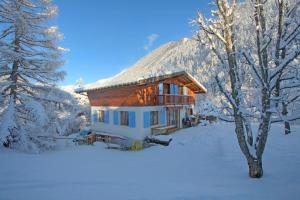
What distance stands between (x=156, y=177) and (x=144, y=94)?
1273 centimetres

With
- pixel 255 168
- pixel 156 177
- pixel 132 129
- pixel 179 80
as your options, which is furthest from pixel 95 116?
pixel 255 168

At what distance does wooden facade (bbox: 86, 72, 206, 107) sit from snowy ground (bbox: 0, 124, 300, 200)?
8.02 meters

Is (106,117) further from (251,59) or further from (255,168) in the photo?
(251,59)

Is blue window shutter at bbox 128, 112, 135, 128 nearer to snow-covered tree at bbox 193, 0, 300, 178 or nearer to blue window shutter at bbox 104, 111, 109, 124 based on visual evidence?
blue window shutter at bbox 104, 111, 109, 124

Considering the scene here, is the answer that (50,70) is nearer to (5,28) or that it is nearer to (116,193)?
(5,28)

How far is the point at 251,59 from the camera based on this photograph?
791 centimetres

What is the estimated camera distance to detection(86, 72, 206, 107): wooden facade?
20.6 m

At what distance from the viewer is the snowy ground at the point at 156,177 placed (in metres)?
6.27

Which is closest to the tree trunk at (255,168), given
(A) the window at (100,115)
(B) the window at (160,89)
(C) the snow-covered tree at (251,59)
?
(C) the snow-covered tree at (251,59)

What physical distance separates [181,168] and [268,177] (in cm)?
350

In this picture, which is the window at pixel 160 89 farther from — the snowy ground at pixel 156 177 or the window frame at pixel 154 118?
the snowy ground at pixel 156 177

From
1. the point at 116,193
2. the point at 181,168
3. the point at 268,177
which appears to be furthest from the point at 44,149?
the point at 268,177

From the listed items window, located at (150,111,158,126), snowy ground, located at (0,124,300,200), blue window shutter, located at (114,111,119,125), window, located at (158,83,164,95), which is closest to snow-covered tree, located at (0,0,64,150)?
snowy ground, located at (0,124,300,200)

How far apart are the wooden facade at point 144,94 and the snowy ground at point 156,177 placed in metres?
8.02
